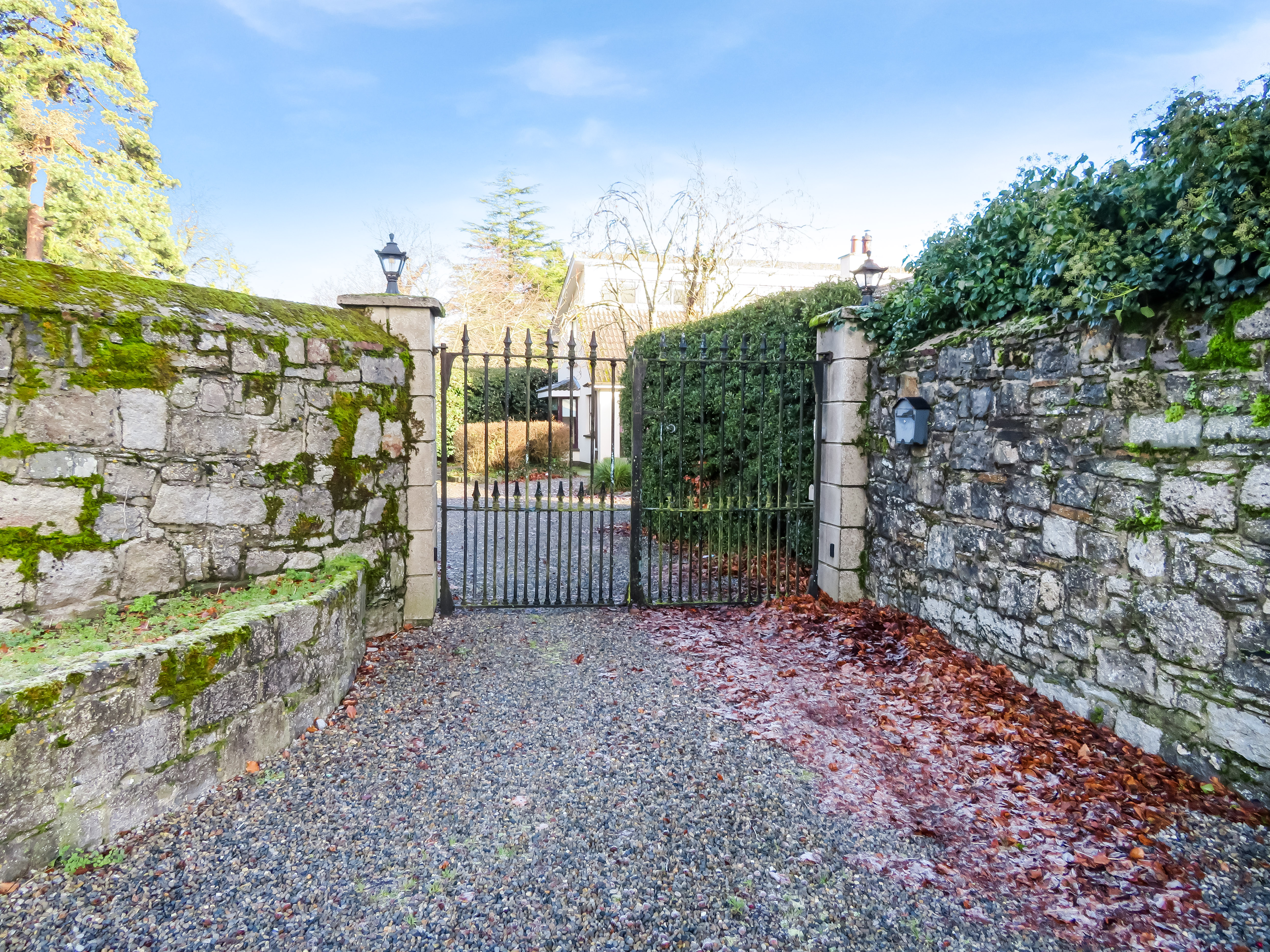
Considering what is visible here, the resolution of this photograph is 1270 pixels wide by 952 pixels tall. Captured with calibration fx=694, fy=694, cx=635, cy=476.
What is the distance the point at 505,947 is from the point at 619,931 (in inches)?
14.0

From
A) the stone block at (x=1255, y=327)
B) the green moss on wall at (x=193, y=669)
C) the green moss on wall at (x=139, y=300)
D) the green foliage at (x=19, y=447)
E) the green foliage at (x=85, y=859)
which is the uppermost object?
the green moss on wall at (x=139, y=300)

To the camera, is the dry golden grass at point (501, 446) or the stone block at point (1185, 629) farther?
the dry golden grass at point (501, 446)

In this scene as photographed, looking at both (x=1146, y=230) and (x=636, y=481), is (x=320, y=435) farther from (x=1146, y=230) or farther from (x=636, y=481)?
(x=1146, y=230)

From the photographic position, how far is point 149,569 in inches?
145

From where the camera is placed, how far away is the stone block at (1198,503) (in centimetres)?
281

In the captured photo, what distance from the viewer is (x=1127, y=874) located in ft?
7.95

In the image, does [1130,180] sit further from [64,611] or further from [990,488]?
[64,611]

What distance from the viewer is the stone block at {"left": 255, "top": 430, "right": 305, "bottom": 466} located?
4059 millimetres

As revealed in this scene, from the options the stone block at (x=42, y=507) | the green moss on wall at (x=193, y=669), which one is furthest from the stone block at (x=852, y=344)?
the stone block at (x=42, y=507)

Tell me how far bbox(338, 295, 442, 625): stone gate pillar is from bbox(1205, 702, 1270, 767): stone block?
14.3 feet

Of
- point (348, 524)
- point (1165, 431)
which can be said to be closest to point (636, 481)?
point (348, 524)

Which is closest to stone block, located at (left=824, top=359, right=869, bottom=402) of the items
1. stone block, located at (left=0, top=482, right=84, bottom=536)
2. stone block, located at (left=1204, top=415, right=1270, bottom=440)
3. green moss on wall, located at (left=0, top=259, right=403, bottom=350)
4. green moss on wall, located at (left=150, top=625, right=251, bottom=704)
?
stone block, located at (left=1204, top=415, right=1270, bottom=440)

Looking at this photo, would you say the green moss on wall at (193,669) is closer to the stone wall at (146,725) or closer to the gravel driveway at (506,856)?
the stone wall at (146,725)

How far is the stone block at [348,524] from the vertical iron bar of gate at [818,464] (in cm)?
363
